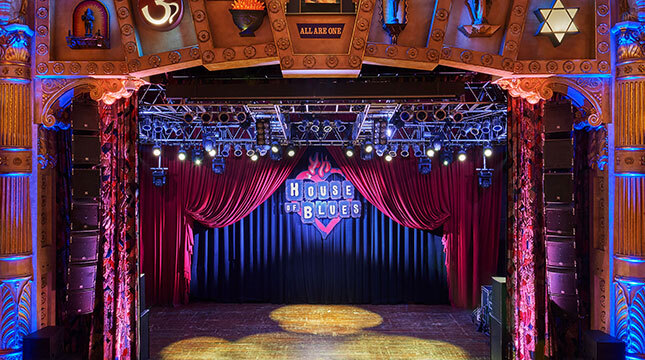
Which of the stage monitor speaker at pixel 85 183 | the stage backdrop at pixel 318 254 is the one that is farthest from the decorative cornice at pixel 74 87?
the stage backdrop at pixel 318 254

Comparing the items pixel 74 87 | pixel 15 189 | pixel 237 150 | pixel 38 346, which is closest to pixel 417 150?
pixel 237 150

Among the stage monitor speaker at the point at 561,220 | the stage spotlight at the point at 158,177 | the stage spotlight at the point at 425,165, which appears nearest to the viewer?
the stage monitor speaker at the point at 561,220

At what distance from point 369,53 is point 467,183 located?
7.13 meters

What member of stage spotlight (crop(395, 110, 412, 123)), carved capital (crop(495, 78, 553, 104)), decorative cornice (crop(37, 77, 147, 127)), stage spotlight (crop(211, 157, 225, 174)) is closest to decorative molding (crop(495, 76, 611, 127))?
carved capital (crop(495, 78, 553, 104))

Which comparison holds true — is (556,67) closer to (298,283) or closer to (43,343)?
(43,343)

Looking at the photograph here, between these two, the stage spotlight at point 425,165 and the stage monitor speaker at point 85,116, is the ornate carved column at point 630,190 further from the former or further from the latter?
the stage spotlight at point 425,165

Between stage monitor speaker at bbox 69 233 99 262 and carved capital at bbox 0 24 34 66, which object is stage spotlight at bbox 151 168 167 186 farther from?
carved capital at bbox 0 24 34 66

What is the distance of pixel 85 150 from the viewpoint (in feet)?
16.7

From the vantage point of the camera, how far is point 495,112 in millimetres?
8312

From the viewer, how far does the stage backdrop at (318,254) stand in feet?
37.4

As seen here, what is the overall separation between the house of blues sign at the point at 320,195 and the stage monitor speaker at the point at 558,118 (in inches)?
258

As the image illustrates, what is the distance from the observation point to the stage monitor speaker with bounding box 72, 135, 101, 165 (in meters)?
5.07

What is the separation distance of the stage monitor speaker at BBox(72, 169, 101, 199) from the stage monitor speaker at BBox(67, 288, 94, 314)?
3.40 ft

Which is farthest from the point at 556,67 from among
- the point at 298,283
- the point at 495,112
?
the point at 298,283
